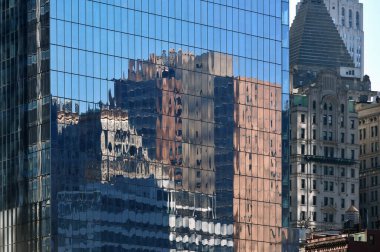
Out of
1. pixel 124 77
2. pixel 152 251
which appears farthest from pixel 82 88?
pixel 152 251

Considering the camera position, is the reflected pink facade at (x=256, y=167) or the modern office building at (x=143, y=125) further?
the reflected pink facade at (x=256, y=167)

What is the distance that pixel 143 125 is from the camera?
169750 millimetres

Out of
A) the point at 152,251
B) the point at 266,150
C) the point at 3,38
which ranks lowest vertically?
the point at 152,251

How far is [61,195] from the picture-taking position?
160 m

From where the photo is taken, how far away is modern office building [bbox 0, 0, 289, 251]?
16225cm

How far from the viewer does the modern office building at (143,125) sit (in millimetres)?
162250

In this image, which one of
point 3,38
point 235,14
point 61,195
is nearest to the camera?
point 61,195

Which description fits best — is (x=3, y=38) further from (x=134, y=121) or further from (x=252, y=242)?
(x=252, y=242)

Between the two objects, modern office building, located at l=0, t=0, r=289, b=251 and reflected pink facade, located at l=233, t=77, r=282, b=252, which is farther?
reflected pink facade, located at l=233, t=77, r=282, b=252

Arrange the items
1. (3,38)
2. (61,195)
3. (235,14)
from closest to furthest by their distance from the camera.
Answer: (61,195) → (3,38) → (235,14)

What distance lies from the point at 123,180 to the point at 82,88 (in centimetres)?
1044

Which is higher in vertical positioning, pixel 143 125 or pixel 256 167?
pixel 143 125

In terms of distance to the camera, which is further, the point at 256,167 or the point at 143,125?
the point at 256,167

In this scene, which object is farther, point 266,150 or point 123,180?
point 266,150
